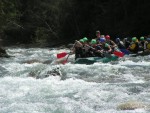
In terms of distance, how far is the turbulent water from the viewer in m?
8.80

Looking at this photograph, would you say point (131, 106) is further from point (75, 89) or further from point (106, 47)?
point (106, 47)

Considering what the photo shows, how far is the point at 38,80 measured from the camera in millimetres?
12438

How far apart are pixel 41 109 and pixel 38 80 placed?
3.86 metres

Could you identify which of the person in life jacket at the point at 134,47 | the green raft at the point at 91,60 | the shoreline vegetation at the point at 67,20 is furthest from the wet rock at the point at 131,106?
the shoreline vegetation at the point at 67,20

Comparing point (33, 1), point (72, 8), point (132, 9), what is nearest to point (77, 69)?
point (132, 9)

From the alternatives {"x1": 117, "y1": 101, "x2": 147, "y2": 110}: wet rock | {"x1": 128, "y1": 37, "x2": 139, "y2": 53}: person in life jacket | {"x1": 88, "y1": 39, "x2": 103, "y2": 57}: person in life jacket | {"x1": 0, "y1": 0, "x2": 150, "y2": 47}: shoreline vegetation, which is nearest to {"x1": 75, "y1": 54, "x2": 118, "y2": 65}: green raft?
{"x1": 88, "y1": 39, "x2": 103, "y2": 57}: person in life jacket

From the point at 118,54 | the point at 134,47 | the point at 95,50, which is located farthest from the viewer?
the point at 134,47

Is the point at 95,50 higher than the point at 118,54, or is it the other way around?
the point at 95,50

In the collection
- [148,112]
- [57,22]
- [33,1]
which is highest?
[33,1]

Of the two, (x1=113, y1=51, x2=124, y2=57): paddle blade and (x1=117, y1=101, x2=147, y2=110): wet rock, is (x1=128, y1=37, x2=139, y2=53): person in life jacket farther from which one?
(x1=117, y1=101, x2=147, y2=110): wet rock

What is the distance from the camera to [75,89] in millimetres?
10828

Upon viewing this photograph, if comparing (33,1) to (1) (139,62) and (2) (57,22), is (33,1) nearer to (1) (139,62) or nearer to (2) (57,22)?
(2) (57,22)

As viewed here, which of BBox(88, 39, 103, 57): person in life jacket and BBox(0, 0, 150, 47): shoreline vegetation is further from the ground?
BBox(0, 0, 150, 47): shoreline vegetation

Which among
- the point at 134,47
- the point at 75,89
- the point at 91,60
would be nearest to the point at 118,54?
the point at 91,60
